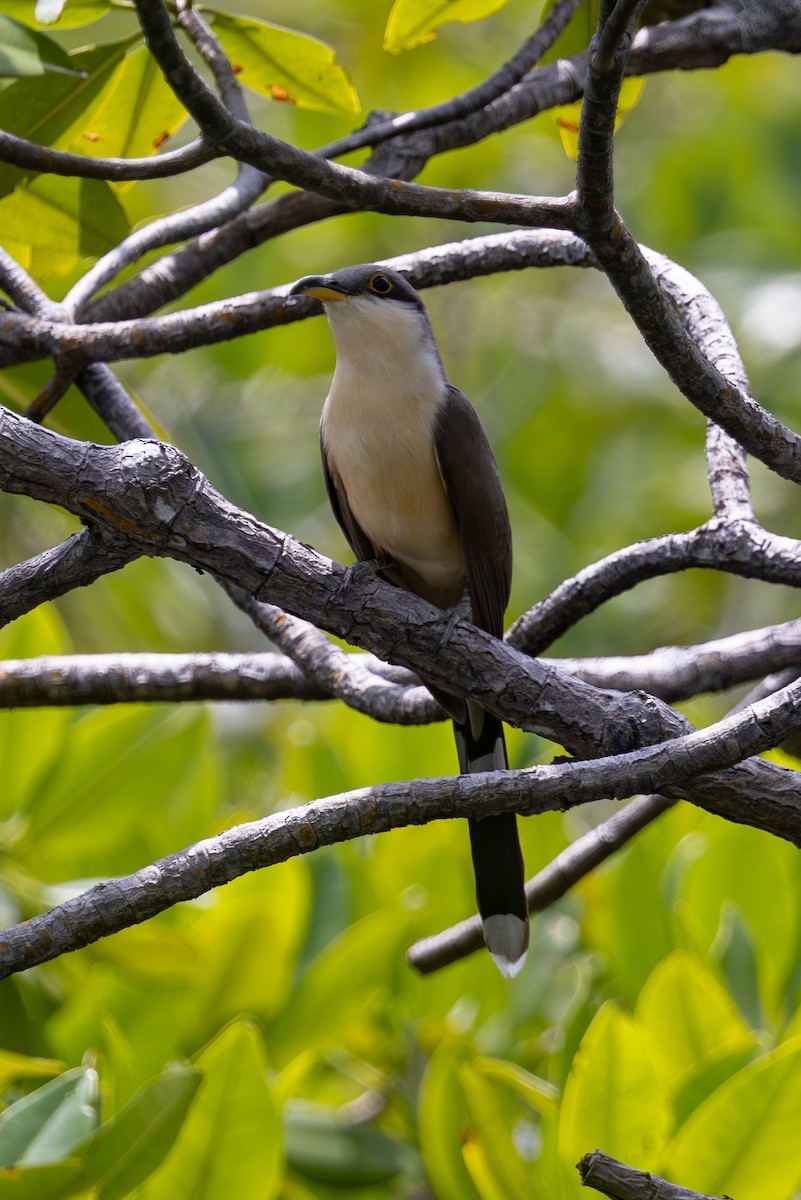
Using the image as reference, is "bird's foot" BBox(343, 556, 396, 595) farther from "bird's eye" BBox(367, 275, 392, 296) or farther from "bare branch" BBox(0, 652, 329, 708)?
"bird's eye" BBox(367, 275, 392, 296)

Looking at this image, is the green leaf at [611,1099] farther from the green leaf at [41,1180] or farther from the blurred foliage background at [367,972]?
the green leaf at [41,1180]

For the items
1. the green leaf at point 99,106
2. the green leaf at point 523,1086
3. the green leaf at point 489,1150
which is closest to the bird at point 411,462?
the green leaf at point 99,106

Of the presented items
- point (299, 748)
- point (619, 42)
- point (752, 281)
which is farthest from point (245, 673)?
point (752, 281)

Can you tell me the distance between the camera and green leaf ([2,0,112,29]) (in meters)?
2.87

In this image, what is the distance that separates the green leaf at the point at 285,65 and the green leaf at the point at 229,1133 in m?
2.36

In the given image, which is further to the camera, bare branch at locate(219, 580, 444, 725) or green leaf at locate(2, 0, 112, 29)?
bare branch at locate(219, 580, 444, 725)

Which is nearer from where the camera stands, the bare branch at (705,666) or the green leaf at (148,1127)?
the green leaf at (148,1127)

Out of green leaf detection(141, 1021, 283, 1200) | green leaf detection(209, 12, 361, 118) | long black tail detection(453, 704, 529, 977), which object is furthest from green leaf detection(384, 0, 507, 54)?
green leaf detection(141, 1021, 283, 1200)

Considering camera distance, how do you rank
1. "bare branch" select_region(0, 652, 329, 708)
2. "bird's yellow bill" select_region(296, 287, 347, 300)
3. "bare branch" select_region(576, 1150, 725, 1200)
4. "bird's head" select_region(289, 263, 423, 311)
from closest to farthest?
"bare branch" select_region(576, 1150, 725, 1200), "bare branch" select_region(0, 652, 329, 708), "bird's yellow bill" select_region(296, 287, 347, 300), "bird's head" select_region(289, 263, 423, 311)

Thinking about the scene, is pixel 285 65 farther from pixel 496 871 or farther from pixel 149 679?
pixel 496 871

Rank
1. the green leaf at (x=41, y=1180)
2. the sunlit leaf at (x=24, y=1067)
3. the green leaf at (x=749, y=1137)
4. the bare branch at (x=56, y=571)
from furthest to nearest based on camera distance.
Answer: the sunlit leaf at (x=24, y=1067) → the bare branch at (x=56, y=571) → the green leaf at (x=749, y=1137) → the green leaf at (x=41, y=1180)

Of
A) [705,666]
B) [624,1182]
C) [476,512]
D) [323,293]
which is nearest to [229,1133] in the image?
[624,1182]

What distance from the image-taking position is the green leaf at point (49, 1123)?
2414 mm

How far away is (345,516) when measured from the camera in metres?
4.30
